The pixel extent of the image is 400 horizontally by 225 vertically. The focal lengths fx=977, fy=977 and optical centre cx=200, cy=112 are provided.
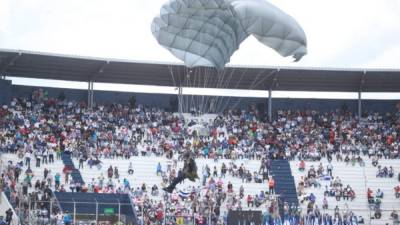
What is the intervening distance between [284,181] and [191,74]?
739cm

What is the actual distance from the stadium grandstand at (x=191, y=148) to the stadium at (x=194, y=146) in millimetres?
55

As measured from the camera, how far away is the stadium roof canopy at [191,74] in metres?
42.2

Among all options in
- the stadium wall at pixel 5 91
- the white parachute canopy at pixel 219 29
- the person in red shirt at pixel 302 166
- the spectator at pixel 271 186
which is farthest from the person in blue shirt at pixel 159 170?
the white parachute canopy at pixel 219 29

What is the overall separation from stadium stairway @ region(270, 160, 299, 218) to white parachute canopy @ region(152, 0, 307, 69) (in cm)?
1140

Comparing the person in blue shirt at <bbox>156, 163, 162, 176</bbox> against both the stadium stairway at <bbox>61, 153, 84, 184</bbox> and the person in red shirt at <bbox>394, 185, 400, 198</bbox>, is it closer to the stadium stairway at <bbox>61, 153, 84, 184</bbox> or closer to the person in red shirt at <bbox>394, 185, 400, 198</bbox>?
the stadium stairway at <bbox>61, 153, 84, 184</bbox>

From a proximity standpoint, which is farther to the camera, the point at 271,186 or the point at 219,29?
the point at 271,186

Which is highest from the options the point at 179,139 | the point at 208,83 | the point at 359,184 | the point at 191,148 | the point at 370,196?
the point at 208,83

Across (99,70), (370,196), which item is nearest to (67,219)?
(99,70)

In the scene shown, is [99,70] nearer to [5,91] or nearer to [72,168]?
[5,91]

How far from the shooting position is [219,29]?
86.5ft

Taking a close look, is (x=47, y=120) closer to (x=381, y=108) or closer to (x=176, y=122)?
(x=176, y=122)

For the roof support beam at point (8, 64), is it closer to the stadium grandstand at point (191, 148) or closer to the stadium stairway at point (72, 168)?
the stadium grandstand at point (191, 148)

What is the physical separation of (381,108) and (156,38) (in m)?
21.7

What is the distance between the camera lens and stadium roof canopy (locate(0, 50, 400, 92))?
4219cm
